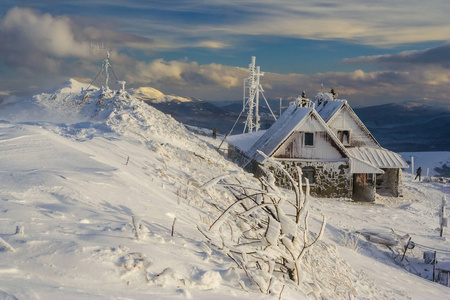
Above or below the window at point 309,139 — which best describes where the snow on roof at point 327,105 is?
above

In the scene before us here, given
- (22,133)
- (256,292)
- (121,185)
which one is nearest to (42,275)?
(256,292)

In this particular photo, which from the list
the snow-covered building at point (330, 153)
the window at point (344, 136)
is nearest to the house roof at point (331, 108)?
the snow-covered building at point (330, 153)

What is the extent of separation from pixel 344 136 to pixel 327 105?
2.71 meters

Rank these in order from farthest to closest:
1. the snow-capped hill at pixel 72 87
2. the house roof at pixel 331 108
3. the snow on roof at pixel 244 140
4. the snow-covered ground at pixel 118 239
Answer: the snow on roof at pixel 244 140
the house roof at pixel 331 108
the snow-capped hill at pixel 72 87
the snow-covered ground at pixel 118 239

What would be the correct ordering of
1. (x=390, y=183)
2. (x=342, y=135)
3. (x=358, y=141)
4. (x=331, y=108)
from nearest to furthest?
(x=342, y=135), (x=358, y=141), (x=331, y=108), (x=390, y=183)

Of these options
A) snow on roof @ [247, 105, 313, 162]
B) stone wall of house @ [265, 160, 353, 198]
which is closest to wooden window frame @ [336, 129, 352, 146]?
stone wall of house @ [265, 160, 353, 198]

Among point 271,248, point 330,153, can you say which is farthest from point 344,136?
point 271,248

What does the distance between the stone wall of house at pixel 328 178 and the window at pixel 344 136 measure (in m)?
2.84

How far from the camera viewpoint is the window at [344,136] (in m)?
25.7

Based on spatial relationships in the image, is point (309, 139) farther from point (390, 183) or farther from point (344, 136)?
point (390, 183)

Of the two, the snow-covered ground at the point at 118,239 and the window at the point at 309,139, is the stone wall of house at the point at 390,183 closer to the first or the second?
the window at the point at 309,139

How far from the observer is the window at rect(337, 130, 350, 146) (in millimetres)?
25669

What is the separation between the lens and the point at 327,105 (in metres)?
27.1

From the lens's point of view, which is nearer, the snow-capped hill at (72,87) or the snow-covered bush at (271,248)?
the snow-covered bush at (271,248)
